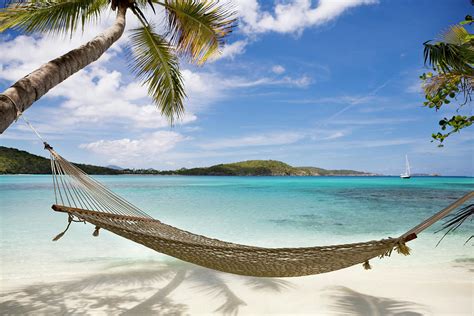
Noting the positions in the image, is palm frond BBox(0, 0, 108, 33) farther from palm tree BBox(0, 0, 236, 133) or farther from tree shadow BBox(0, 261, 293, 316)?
tree shadow BBox(0, 261, 293, 316)

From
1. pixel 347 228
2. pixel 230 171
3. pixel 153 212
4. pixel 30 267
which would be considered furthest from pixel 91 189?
pixel 230 171

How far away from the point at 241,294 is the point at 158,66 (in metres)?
2.24

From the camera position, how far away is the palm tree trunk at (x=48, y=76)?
1.36 metres

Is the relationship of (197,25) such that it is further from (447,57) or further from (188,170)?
(188,170)

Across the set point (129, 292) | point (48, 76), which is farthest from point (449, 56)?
point (129, 292)

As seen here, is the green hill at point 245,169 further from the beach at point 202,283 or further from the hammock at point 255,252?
the hammock at point 255,252

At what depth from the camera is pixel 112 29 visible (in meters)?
2.26

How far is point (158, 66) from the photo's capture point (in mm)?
3166

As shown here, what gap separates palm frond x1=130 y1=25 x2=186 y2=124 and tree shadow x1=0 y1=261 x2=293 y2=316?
169 cm

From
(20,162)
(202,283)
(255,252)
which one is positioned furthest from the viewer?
(20,162)

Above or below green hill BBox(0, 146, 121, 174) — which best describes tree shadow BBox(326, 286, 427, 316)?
below

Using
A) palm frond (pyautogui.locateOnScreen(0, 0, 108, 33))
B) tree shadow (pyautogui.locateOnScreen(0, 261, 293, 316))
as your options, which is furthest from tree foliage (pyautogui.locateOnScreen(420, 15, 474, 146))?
palm frond (pyautogui.locateOnScreen(0, 0, 108, 33))

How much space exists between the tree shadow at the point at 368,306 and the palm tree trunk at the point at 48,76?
6.66 ft

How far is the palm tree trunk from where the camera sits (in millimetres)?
1357
